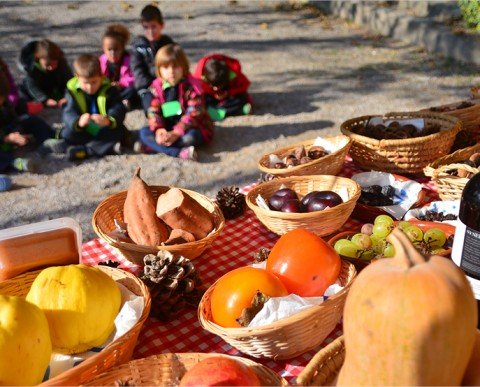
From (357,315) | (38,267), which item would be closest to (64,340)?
(38,267)

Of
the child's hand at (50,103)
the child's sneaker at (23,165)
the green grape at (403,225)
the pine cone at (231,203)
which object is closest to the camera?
the green grape at (403,225)

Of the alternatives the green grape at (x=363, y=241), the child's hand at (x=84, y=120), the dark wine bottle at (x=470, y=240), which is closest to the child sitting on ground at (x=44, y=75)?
the child's hand at (x=84, y=120)

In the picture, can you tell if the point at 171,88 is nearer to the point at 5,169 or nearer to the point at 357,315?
the point at 5,169

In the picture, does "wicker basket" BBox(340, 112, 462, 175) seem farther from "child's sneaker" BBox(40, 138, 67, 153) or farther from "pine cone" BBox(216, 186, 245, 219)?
"child's sneaker" BBox(40, 138, 67, 153)

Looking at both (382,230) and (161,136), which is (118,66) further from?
(382,230)

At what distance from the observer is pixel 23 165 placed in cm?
408

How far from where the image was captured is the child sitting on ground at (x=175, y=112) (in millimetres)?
4277

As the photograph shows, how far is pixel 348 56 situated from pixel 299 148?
18.3 ft

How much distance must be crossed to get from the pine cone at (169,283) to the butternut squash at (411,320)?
24.7 inches

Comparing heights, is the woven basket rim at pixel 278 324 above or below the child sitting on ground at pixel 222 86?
above

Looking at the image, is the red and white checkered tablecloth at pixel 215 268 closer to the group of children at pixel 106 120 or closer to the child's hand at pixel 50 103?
the group of children at pixel 106 120

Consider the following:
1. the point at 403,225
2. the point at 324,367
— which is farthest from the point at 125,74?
the point at 324,367

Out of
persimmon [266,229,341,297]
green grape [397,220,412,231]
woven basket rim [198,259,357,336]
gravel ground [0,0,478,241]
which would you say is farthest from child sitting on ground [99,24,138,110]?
woven basket rim [198,259,357,336]

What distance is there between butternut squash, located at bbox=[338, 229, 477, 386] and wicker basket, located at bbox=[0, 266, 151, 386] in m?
0.50
